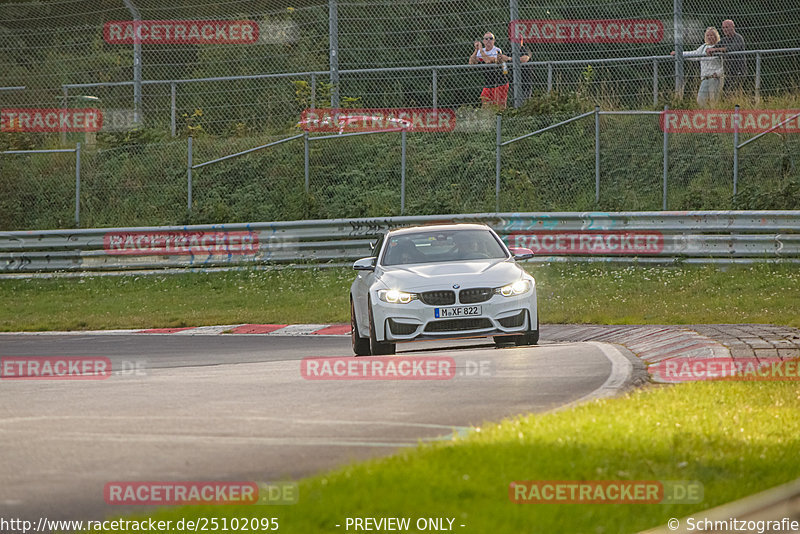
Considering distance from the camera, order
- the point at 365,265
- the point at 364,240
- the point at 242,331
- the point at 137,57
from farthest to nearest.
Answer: the point at 137,57 < the point at 364,240 < the point at 242,331 < the point at 365,265

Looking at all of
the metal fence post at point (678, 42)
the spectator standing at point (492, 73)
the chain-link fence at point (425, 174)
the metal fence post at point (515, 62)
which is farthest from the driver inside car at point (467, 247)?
the spectator standing at point (492, 73)

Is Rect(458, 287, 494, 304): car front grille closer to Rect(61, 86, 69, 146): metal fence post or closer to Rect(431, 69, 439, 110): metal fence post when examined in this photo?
Rect(431, 69, 439, 110): metal fence post

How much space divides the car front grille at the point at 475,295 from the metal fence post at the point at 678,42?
41.7 ft

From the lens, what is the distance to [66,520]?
20.0 ft

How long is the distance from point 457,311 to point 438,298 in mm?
248

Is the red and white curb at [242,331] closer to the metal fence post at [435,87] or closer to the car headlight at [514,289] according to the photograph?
the car headlight at [514,289]

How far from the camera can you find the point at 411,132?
29.0 metres

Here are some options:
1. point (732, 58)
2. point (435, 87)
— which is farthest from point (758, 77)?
point (435, 87)

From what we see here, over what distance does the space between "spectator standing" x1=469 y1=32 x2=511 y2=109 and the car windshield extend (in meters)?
12.3

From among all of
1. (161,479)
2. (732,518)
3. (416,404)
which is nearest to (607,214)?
(416,404)

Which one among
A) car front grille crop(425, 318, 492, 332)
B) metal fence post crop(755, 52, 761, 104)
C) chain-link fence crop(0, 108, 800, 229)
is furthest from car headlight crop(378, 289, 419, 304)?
metal fence post crop(755, 52, 761, 104)

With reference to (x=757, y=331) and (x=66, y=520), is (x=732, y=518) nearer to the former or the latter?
(x=66, y=520)

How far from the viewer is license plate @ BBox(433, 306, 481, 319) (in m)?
13.7

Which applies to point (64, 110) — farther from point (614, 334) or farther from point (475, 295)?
point (475, 295)
